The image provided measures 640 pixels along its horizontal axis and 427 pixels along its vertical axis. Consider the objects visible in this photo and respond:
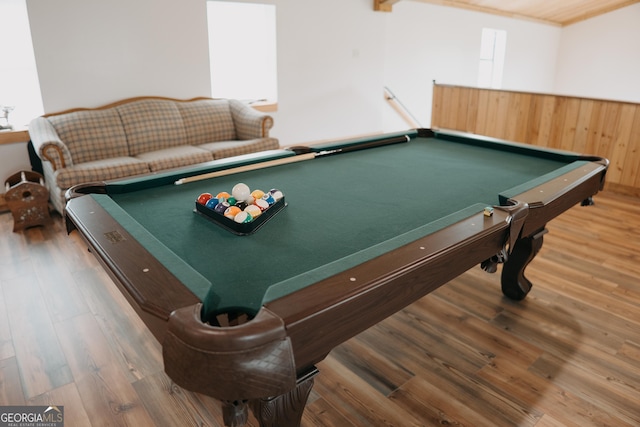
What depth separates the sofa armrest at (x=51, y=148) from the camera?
3.21m

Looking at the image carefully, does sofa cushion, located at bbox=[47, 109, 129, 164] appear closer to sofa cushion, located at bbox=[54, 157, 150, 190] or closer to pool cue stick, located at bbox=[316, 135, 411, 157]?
sofa cushion, located at bbox=[54, 157, 150, 190]

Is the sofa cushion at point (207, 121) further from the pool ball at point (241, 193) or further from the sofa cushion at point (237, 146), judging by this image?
the pool ball at point (241, 193)

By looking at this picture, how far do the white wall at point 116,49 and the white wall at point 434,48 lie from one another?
127 inches

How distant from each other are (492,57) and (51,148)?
804cm

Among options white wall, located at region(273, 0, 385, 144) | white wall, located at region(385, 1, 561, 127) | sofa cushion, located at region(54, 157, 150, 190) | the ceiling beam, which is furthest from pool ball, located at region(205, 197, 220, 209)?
white wall, located at region(385, 1, 561, 127)

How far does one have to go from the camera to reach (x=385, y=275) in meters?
1.14

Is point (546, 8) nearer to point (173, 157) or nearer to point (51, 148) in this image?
point (173, 157)

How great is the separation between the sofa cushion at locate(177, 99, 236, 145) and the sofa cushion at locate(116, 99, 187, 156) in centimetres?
8

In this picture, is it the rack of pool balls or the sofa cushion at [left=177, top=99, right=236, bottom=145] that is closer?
the rack of pool balls

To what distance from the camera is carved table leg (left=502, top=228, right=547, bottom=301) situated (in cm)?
229

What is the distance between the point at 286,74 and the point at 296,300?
15.9 ft

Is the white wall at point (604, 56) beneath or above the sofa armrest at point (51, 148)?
above

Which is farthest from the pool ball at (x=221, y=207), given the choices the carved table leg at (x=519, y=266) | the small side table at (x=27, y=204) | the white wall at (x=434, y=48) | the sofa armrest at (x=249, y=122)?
the white wall at (x=434, y=48)

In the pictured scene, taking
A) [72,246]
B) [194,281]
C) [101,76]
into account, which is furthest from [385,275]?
[101,76]
